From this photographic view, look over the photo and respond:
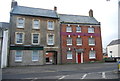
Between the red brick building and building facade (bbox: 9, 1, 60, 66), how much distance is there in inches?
66.5

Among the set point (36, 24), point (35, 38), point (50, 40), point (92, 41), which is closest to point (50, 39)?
point (50, 40)

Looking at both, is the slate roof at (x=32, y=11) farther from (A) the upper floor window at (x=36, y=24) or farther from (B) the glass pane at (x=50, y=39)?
(B) the glass pane at (x=50, y=39)

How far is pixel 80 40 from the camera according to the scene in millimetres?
29125

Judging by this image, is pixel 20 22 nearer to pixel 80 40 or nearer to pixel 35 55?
pixel 35 55

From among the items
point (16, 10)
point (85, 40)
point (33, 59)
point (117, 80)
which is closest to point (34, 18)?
point (16, 10)

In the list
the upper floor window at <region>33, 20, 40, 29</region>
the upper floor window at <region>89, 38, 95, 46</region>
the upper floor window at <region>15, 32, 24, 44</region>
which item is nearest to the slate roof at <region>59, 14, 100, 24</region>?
the upper floor window at <region>89, 38, 95, 46</region>

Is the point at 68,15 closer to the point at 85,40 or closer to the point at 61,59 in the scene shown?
the point at 85,40

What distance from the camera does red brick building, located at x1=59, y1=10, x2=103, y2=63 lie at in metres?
28.0

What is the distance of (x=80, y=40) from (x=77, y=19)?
17.6ft

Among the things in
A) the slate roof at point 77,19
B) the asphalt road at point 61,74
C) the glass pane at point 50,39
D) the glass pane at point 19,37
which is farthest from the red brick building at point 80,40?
the asphalt road at point 61,74

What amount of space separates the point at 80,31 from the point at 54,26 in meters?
5.92

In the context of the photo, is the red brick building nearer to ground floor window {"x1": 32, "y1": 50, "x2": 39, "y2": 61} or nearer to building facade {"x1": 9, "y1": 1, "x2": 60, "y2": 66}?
building facade {"x1": 9, "y1": 1, "x2": 60, "y2": 66}

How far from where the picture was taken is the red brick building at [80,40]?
91.7 feet

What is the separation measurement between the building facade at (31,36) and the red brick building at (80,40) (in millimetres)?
1690
